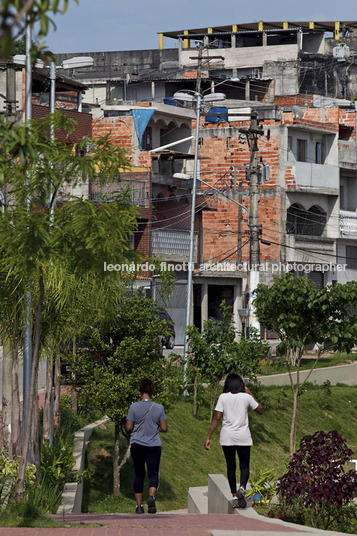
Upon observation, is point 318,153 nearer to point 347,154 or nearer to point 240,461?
point 347,154

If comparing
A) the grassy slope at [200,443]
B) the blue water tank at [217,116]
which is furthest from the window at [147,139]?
the grassy slope at [200,443]

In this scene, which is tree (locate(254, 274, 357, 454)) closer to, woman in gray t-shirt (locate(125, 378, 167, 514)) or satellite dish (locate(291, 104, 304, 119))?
Result: woman in gray t-shirt (locate(125, 378, 167, 514))

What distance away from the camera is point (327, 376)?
3622 cm

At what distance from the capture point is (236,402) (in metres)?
11.4

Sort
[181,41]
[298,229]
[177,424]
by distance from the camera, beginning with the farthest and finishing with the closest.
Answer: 1. [181,41]
2. [298,229]
3. [177,424]

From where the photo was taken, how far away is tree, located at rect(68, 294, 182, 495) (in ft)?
63.4

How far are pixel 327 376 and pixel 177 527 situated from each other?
26.9m

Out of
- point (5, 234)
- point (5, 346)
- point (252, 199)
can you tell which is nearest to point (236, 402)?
point (5, 234)

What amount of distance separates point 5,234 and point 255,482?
474cm

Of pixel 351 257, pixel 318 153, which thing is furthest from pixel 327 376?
pixel 318 153

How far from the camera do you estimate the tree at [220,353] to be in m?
26.6

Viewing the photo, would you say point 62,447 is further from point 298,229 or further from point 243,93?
point 243,93

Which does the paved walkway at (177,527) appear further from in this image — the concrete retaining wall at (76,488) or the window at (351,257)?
the window at (351,257)

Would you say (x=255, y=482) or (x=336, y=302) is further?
(x=336, y=302)
